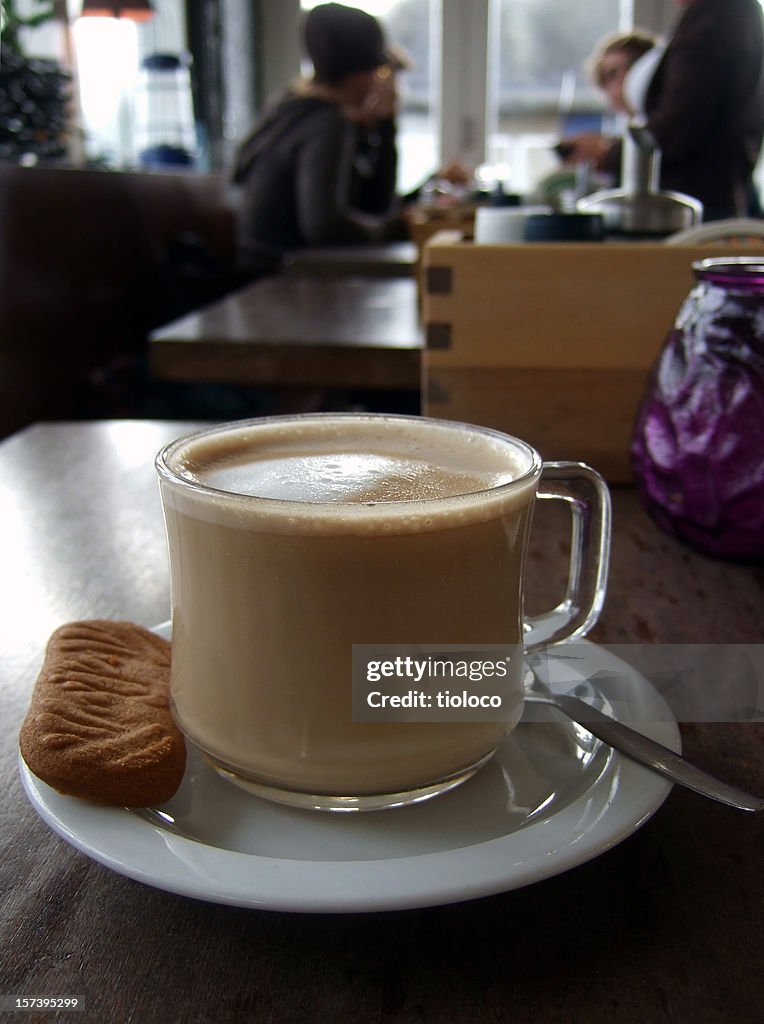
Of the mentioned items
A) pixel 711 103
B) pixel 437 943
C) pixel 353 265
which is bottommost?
pixel 353 265

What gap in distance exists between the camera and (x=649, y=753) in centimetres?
39

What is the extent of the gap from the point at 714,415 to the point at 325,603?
385mm

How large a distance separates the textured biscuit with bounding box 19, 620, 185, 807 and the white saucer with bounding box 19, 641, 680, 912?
0.04ft

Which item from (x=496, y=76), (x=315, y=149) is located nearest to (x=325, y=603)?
(x=315, y=149)

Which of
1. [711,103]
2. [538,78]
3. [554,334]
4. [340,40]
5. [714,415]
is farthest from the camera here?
[538,78]

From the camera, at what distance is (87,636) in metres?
0.47

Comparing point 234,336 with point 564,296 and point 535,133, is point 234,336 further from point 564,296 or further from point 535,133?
point 535,133

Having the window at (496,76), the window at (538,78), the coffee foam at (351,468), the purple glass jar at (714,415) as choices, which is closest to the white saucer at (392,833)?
the coffee foam at (351,468)

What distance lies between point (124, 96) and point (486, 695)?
17.6ft

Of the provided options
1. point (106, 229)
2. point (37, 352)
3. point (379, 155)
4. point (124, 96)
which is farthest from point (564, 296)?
point (124, 96)

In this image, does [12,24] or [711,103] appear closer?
[711,103]

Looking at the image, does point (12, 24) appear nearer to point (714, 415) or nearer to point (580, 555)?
point (714, 415)

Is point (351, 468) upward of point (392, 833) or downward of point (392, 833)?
upward

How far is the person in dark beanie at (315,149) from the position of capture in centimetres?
319
